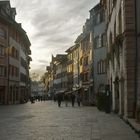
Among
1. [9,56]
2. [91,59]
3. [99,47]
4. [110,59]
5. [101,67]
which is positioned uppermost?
[99,47]

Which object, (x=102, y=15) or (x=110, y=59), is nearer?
(x=110, y=59)

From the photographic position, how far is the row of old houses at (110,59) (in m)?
24.5

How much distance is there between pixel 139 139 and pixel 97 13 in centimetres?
4615

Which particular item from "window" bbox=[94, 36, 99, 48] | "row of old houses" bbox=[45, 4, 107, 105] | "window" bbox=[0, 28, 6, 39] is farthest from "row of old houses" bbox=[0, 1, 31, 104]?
"window" bbox=[94, 36, 99, 48]

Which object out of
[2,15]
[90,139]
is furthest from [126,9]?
[2,15]

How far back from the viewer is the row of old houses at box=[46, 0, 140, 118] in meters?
24.5

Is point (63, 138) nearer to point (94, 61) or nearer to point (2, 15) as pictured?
point (94, 61)

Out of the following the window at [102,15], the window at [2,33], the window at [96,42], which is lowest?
the window at [96,42]

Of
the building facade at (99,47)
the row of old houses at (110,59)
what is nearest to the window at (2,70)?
the row of old houses at (110,59)

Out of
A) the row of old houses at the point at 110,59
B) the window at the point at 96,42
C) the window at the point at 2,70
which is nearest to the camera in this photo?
the row of old houses at the point at 110,59

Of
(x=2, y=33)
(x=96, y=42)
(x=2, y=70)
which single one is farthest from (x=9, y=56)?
(x=96, y=42)

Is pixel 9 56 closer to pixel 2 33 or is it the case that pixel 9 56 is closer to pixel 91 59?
pixel 2 33

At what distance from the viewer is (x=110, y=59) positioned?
120 feet

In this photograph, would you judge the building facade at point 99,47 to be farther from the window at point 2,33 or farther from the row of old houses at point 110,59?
the window at point 2,33
